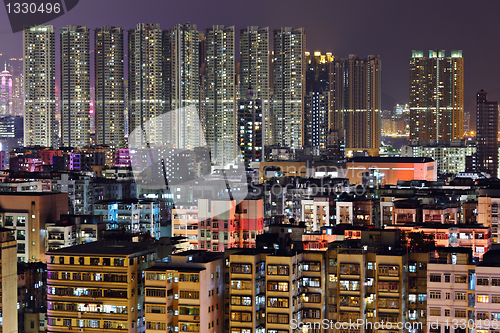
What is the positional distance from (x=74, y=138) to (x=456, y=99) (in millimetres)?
21549

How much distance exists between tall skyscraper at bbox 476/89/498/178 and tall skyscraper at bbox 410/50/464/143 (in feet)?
18.9

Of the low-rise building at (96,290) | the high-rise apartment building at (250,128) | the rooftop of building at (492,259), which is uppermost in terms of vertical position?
→ the high-rise apartment building at (250,128)

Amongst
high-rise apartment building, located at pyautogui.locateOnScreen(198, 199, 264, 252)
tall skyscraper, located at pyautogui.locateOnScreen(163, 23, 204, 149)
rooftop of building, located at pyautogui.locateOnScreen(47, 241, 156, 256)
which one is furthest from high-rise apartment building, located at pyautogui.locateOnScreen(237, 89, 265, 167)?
rooftop of building, located at pyautogui.locateOnScreen(47, 241, 156, 256)

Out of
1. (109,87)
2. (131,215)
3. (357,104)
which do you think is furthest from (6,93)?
(131,215)

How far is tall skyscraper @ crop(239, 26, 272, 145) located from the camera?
3556cm

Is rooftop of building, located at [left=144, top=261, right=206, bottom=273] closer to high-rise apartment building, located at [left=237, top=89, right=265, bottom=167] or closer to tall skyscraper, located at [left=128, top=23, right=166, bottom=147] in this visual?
high-rise apartment building, located at [left=237, top=89, right=265, bottom=167]

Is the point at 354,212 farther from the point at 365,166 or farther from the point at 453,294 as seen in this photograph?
the point at 365,166

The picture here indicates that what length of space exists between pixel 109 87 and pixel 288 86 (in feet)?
28.1

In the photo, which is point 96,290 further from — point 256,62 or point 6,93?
point 6,93

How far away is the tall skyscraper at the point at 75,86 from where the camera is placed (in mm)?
35531

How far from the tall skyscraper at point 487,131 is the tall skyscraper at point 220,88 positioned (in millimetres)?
12198

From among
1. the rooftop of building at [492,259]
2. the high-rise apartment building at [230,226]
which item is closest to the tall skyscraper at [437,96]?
the high-rise apartment building at [230,226]

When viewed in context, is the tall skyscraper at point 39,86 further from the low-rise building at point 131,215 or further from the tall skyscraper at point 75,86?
the low-rise building at point 131,215

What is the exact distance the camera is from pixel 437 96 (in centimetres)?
4475
